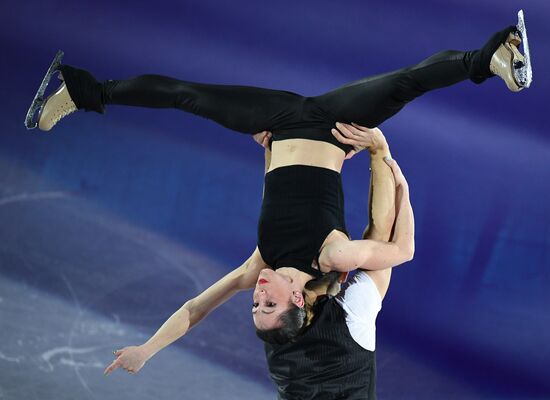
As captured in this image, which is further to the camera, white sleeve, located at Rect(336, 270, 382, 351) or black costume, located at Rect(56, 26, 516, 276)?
black costume, located at Rect(56, 26, 516, 276)

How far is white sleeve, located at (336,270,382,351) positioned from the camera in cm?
309

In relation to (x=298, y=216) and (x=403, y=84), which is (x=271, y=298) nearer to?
(x=298, y=216)

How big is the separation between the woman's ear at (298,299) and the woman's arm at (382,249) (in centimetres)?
21

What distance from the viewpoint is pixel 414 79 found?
10.6 feet

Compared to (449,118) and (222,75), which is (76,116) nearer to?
(222,75)

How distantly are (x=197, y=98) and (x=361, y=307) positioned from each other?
1.14 meters

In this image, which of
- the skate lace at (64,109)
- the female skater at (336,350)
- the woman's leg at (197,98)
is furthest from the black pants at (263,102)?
the female skater at (336,350)

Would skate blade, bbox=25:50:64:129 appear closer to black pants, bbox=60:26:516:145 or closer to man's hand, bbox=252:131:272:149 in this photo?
black pants, bbox=60:26:516:145

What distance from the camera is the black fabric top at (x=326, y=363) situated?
9.93ft

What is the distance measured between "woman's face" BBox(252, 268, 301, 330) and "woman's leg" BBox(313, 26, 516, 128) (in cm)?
74

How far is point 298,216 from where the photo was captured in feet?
11.3

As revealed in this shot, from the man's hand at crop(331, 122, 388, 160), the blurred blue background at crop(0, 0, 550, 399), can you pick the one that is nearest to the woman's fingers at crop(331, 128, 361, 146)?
the man's hand at crop(331, 122, 388, 160)

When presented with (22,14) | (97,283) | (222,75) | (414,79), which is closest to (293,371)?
(414,79)

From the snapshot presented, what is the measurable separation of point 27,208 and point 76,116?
66 centimetres
